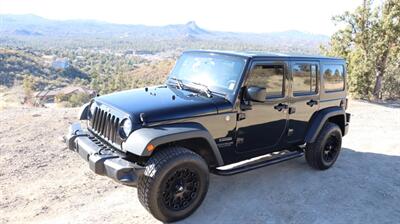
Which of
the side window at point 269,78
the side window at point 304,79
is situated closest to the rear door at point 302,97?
the side window at point 304,79

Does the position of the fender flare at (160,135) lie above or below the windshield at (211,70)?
below

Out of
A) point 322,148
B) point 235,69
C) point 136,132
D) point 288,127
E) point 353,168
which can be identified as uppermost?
point 235,69

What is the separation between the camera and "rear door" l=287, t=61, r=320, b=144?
531 cm

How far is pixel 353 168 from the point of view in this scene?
6145 millimetres

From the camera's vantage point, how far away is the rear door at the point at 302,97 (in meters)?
5.31

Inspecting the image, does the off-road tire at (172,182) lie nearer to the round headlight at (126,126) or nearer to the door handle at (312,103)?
the round headlight at (126,126)

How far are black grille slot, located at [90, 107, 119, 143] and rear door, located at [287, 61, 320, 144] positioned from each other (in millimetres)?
2521

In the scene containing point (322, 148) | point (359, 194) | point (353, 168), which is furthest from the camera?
point (353, 168)

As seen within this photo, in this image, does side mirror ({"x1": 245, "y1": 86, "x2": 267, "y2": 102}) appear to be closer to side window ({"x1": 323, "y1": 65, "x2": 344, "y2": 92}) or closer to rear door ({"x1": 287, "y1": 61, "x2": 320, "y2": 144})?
rear door ({"x1": 287, "y1": 61, "x2": 320, "y2": 144})

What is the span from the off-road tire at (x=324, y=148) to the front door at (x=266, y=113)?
2.42ft

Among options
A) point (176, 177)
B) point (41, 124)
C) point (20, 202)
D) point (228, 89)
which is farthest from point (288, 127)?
point (41, 124)

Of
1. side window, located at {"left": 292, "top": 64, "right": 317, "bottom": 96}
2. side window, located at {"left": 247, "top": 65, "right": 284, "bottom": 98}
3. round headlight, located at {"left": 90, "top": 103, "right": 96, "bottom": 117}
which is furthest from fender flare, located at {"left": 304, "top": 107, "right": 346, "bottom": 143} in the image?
round headlight, located at {"left": 90, "top": 103, "right": 96, "bottom": 117}

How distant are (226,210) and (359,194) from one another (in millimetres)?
2015

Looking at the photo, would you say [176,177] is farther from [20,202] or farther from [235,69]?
[20,202]
